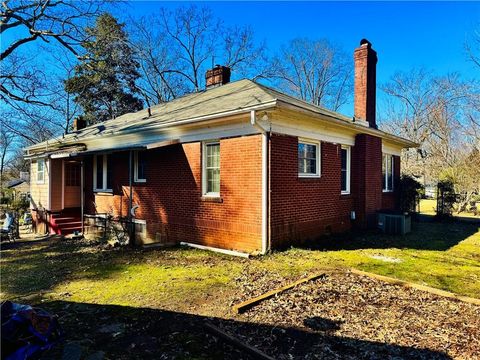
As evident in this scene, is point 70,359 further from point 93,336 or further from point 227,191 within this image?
point 227,191

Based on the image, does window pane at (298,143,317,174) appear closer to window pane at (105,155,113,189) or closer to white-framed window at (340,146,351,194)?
white-framed window at (340,146,351,194)

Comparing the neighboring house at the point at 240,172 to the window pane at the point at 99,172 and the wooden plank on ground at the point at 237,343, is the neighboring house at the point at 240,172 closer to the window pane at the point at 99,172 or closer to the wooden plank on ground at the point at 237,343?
the window pane at the point at 99,172

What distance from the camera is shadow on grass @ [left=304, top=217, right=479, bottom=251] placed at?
9719 mm

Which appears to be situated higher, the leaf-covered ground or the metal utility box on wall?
the metal utility box on wall

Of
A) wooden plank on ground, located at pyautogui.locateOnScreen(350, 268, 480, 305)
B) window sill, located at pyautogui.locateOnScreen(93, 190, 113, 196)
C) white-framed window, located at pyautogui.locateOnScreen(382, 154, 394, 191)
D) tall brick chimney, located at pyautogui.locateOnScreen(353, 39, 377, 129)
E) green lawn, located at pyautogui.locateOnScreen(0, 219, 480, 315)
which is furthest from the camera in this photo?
white-framed window, located at pyautogui.locateOnScreen(382, 154, 394, 191)

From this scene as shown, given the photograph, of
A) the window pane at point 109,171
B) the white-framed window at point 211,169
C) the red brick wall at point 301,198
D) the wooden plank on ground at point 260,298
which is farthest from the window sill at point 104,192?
the wooden plank on ground at point 260,298

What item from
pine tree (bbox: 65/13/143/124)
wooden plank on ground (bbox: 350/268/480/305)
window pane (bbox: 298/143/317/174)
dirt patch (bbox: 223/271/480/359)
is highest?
pine tree (bbox: 65/13/143/124)

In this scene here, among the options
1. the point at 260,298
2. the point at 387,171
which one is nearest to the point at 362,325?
the point at 260,298

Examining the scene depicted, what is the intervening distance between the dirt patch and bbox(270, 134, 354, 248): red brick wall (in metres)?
3.25

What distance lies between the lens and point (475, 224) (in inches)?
619

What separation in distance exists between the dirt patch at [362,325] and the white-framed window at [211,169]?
4.83 meters

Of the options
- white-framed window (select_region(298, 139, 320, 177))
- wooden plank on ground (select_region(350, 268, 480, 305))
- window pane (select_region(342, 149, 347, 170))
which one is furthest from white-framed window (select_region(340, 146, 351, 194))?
wooden plank on ground (select_region(350, 268, 480, 305))

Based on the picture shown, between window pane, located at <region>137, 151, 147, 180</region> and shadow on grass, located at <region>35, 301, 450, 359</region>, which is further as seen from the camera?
window pane, located at <region>137, 151, 147, 180</region>

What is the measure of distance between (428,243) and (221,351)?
9145mm
